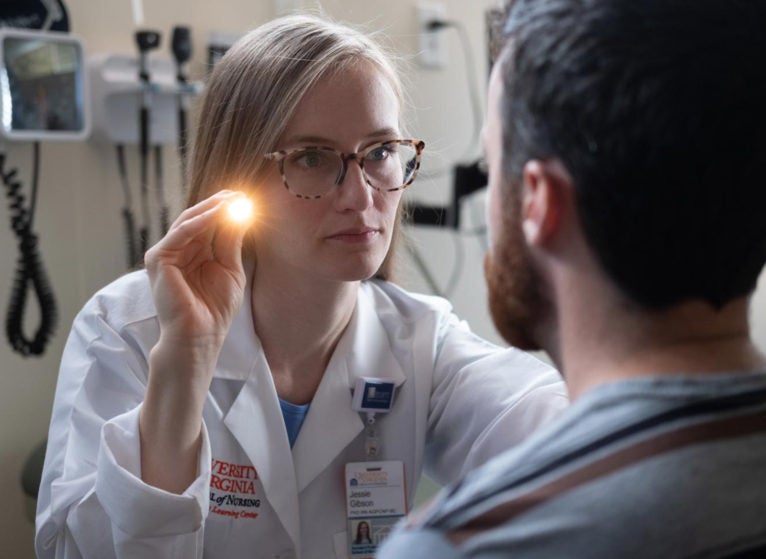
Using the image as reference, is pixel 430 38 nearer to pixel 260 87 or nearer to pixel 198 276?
pixel 260 87

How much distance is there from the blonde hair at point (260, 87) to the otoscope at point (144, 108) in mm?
585

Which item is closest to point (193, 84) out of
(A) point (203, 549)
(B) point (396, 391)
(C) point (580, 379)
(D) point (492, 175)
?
(B) point (396, 391)

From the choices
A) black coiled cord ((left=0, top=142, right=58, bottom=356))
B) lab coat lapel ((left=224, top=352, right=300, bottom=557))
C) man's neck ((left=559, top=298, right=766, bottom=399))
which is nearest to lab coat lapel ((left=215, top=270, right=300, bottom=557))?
lab coat lapel ((left=224, top=352, right=300, bottom=557))

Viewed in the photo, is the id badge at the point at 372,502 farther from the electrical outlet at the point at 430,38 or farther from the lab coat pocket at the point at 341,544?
the electrical outlet at the point at 430,38

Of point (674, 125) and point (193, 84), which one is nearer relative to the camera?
point (674, 125)

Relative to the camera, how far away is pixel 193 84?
84.6 inches

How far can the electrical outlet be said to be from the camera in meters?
2.85

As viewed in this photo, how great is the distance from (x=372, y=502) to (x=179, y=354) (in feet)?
1.39

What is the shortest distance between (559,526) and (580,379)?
17cm

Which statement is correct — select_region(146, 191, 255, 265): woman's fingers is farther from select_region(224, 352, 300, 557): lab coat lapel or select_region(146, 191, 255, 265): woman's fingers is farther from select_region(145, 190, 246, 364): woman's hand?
select_region(224, 352, 300, 557): lab coat lapel

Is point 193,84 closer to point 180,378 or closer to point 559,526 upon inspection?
point 180,378

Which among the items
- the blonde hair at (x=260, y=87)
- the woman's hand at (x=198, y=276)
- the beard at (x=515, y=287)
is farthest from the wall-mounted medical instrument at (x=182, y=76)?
the beard at (x=515, y=287)

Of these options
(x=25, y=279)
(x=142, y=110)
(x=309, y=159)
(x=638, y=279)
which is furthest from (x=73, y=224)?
(x=638, y=279)

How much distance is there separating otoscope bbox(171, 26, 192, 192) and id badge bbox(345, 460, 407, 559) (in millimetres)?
980
